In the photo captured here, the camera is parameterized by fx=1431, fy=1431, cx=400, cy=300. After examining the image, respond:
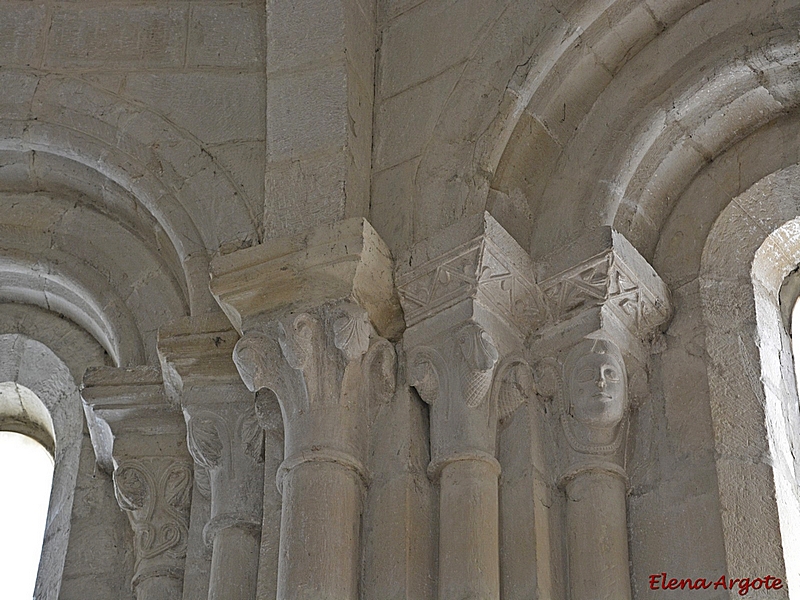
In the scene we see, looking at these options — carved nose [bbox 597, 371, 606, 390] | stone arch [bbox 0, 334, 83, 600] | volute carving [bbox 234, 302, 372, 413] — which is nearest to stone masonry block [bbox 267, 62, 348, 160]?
volute carving [bbox 234, 302, 372, 413]

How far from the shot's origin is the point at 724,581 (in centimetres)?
363

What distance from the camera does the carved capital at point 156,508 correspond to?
179 inches

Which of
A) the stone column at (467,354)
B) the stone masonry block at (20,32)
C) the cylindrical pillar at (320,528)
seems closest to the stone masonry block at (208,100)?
the stone masonry block at (20,32)

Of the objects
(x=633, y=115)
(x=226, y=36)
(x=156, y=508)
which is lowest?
(x=156, y=508)

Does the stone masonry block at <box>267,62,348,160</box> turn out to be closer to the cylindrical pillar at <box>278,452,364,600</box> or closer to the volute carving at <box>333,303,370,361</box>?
the volute carving at <box>333,303,370,361</box>

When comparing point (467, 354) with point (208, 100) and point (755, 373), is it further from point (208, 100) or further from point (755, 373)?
point (208, 100)

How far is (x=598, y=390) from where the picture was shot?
3.97 meters

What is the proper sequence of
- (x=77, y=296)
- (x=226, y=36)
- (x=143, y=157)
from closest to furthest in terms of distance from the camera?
(x=143, y=157) → (x=226, y=36) → (x=77, y=296)

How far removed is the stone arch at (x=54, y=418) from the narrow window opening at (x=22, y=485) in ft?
0.20

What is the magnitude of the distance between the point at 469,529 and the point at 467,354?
52cm

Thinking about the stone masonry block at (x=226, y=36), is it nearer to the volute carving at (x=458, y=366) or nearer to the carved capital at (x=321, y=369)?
the carved capital at (x=321, y=369)

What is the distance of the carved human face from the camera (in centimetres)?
397

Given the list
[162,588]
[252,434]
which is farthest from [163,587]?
[252,434]

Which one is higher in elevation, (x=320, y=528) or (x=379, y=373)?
(x=379, y=373)
